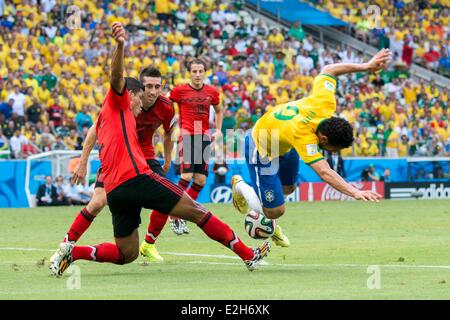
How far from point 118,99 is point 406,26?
3558 centimetres

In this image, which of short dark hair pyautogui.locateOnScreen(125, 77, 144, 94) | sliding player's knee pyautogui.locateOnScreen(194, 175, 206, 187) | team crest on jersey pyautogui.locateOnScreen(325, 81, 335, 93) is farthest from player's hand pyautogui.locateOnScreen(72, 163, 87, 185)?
sliding player's knee pyautogui.locateOnScreen(194, 175, 206, 187)

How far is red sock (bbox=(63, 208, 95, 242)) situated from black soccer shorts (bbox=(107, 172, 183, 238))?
4.29 feet

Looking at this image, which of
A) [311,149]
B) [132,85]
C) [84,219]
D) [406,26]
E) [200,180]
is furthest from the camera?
[406,26]

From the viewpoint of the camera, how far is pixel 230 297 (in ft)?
33.9

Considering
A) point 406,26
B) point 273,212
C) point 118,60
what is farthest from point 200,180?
point 406,26

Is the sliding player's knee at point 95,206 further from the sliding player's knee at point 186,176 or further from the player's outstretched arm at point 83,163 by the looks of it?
the sliding player's knee at point 186,176

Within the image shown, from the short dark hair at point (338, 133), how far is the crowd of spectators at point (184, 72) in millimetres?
18307

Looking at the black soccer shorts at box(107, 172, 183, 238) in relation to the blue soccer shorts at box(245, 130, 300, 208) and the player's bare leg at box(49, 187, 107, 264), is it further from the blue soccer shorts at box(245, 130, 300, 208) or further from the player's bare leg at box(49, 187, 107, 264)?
the blue soccer shorts at box(245, 130, 300, 208)

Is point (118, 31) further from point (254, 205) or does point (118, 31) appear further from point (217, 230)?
point (254, 205)

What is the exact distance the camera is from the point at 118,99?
456 inches

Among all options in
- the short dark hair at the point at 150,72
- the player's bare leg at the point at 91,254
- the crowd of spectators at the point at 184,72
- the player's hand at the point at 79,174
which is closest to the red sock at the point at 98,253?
the player's bare leg at the point at 91,254

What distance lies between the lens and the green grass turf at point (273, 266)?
10891 mm
